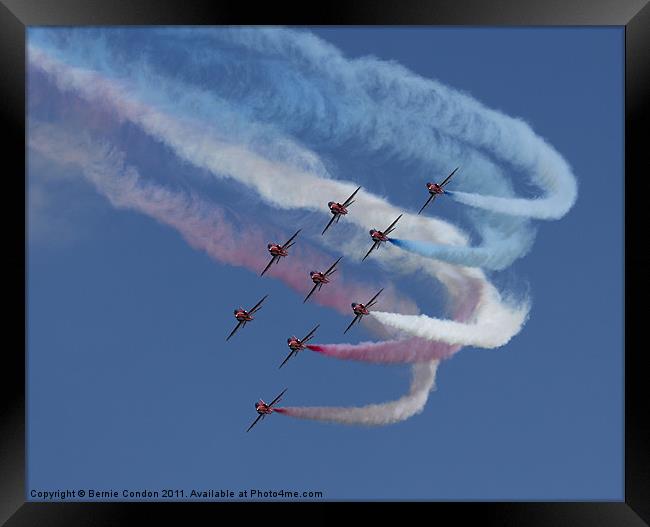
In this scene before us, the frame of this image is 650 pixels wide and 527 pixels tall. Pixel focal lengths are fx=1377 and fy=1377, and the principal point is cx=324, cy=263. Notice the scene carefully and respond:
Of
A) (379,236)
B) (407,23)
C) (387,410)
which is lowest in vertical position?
(387,410)

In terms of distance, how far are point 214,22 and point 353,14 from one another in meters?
5.01

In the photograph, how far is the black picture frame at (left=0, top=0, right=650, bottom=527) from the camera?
4925 cm

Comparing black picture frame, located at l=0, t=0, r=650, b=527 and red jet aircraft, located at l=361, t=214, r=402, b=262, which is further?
red jet aircraft, located at l=361, t=214, r=402, b=262

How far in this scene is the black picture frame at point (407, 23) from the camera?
162ft

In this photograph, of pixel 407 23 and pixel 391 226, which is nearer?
pixel 407 23

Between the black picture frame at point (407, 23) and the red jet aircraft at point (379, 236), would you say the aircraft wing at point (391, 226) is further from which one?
the black picture frame at point (407, 23)

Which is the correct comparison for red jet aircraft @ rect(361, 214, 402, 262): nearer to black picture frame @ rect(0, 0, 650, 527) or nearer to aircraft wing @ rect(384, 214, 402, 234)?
aircraft wing @ rect(384, 214, 402, 234)

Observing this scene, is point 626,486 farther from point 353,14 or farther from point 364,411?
point 353,14

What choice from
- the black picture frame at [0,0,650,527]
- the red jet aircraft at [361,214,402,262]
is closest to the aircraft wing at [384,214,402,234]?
the red jet aircraft at [361,214,402,262]

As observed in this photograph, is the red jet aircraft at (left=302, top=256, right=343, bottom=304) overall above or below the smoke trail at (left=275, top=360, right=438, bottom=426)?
above

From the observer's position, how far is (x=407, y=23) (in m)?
49.1

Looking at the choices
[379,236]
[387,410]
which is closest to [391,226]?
[379,236]

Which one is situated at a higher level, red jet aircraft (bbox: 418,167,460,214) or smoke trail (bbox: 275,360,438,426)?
red jet aircraft (bbox: 418,167,460,214)

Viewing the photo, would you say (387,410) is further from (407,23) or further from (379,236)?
(407,23)
